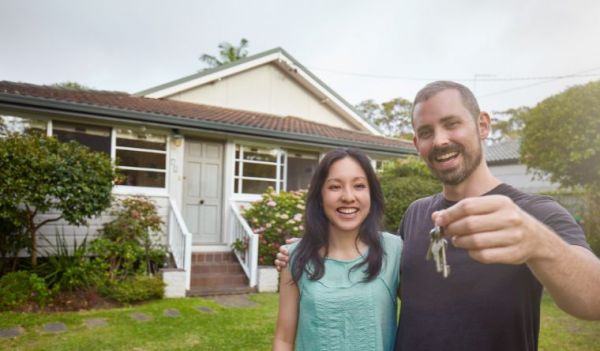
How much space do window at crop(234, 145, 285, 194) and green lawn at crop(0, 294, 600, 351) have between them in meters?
4.07

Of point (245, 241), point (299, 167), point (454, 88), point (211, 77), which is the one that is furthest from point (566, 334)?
point (211, 77)

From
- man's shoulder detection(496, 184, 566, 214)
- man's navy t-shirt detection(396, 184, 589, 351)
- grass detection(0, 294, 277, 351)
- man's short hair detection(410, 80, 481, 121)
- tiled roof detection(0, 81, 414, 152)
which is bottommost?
grass detection(0, 294, 277, 351)

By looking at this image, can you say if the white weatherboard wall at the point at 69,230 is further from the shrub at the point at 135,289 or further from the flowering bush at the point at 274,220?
the flowering bush at the point at 274,220

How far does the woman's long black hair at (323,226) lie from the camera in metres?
1.79

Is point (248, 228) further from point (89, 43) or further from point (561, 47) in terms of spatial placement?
point (561, 47)

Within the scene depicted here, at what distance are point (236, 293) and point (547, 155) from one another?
36.7 feet

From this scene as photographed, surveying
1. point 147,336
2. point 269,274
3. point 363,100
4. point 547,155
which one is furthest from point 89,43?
point 363,100

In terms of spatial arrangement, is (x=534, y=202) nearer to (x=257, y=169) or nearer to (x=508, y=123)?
(x=257, y=169)

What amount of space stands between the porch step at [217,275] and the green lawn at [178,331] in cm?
108

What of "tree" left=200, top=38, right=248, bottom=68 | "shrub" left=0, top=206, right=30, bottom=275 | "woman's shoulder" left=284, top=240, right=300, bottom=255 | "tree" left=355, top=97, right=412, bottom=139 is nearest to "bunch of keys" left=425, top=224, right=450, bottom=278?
"woman's shoulder" left=284, top=240, right=300, bottom=255

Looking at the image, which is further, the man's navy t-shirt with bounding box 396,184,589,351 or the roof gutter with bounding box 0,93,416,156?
the roof gutter with bounding box 0,93,416,156

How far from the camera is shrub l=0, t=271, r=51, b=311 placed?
5.67m

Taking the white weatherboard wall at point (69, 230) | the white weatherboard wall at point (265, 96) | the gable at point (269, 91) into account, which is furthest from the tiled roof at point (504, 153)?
the white weatherboard wall at point (69, 230)

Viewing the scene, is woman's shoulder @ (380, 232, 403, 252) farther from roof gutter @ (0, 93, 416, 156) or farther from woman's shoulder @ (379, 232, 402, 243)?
roof gutter @ (0, 93, 416, 156)
